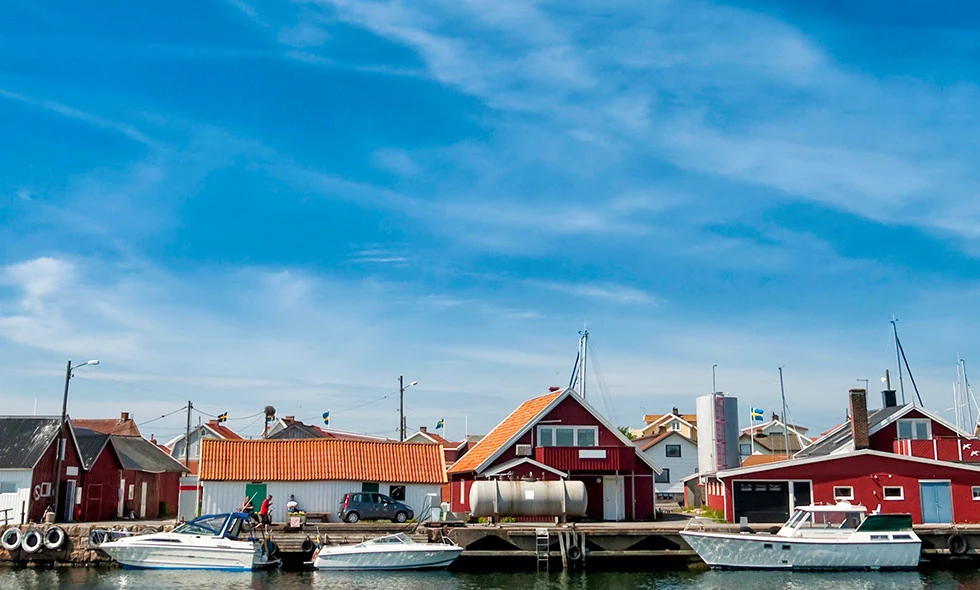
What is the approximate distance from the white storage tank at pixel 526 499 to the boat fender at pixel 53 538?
17738mm

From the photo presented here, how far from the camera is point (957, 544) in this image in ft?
131

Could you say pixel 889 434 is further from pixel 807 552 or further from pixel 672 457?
pixel 672 457

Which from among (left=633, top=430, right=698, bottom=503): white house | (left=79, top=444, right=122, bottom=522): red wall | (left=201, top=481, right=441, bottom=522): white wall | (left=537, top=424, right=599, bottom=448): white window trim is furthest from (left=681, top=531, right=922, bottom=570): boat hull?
(left=633, top=430, right=698, bottom=503): white house

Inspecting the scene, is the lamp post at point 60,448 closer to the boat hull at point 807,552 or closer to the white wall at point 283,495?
the white wall at point 283,495

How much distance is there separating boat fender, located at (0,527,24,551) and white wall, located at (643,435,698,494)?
2069 inches

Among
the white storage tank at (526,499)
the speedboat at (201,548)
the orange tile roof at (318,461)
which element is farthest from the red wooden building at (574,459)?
the speedboat at (201,548)

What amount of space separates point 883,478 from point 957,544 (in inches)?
229

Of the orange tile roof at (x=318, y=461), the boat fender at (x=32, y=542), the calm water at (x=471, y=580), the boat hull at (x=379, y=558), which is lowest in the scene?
the calm water at (x=471, y=580)

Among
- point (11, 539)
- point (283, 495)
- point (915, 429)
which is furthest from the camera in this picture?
point (915, 429)

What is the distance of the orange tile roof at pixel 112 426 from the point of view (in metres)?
89.4

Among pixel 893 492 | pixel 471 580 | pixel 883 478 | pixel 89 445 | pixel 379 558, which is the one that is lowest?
pixel 471 580

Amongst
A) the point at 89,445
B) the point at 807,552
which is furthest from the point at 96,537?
the point at 807,552

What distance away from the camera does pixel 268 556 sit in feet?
125

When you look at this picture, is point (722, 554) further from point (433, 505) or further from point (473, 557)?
point (433, 505)
